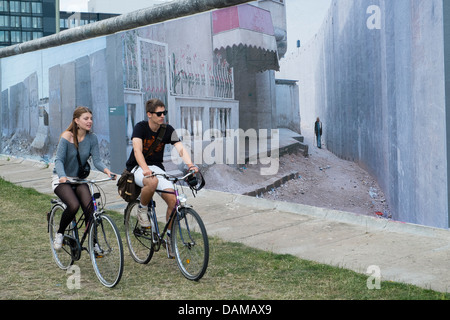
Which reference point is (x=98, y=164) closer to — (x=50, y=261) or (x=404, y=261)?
(x=50, y=261)

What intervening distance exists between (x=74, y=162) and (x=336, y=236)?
11.4 ft

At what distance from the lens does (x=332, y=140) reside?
8.95 meters

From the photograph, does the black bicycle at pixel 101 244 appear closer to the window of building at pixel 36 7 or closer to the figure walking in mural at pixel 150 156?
the figure walking in mural at pixel 150 156

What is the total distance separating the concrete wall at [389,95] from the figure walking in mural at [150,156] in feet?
10.4

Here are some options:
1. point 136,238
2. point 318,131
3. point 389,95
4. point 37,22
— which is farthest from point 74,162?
point 37,22

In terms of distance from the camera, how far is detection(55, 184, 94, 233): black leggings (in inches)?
221

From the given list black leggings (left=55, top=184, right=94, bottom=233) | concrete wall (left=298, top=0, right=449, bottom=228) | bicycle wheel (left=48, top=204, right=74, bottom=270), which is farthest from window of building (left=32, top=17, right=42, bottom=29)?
black leggings (left=55, top=184, right=94, bottom=233)

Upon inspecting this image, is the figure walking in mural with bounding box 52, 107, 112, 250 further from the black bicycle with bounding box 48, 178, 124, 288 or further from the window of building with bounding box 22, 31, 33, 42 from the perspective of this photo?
the window of building with bounding box 22, 31, 33, 42

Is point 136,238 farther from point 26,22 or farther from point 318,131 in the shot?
point 26,22

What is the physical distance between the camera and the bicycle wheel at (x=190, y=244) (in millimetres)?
5285

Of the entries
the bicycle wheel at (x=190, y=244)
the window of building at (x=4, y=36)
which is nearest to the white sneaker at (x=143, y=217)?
the bicycle wheel at (x=190, y=244)

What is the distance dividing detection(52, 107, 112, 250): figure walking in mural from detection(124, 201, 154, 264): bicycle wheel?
2.12ft

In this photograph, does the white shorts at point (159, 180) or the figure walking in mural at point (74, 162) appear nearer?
the figure walking in mural at point (74, 162)

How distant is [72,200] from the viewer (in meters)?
5.64
